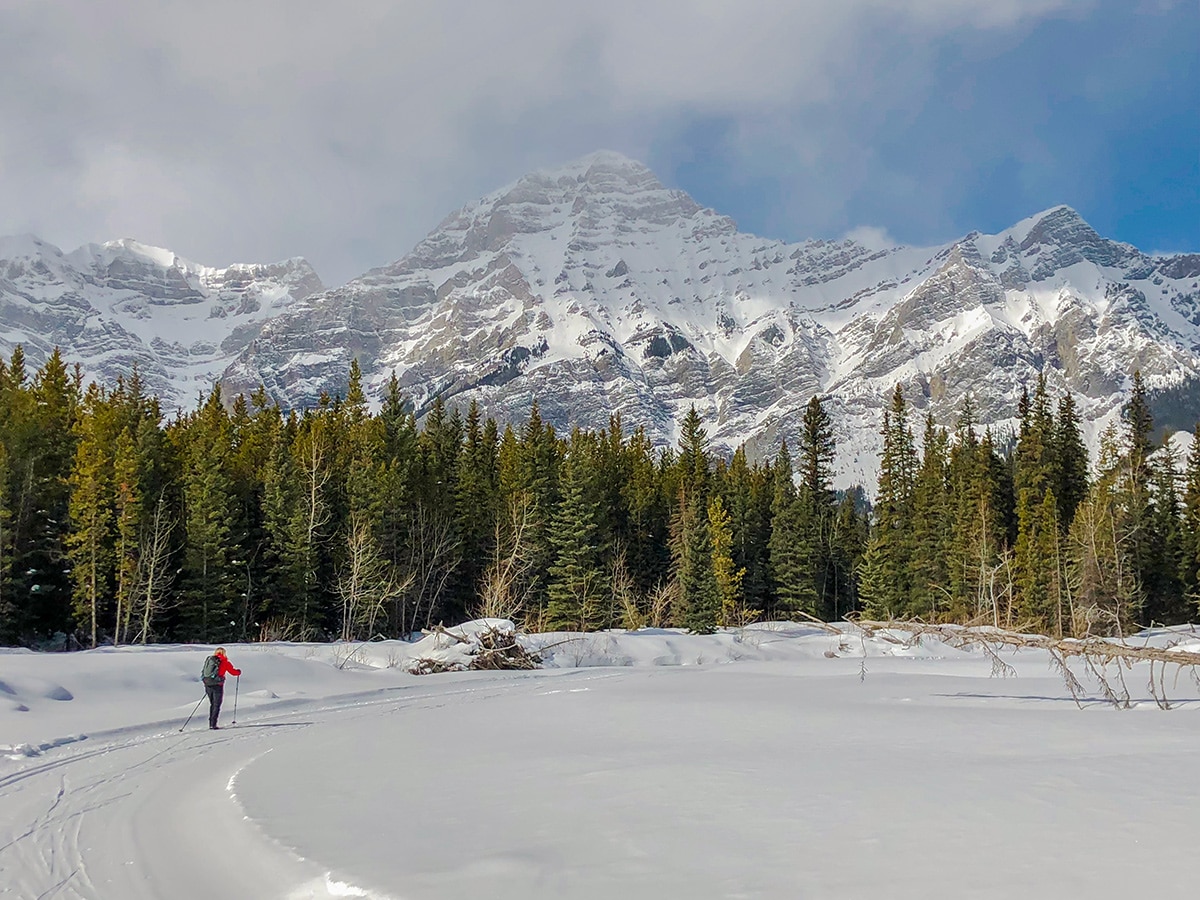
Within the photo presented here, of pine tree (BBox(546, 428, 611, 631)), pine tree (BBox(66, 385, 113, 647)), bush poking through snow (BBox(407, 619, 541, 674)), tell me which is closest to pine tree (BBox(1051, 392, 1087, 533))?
pine tree (BBox(546, 428, 611, 631))

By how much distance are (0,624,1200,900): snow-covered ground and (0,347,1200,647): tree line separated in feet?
67.8

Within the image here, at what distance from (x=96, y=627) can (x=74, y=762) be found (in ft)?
104

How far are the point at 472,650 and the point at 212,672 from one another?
1506 centimetres

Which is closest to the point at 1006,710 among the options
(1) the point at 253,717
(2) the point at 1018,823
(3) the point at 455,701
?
(2) the point at 1018,823

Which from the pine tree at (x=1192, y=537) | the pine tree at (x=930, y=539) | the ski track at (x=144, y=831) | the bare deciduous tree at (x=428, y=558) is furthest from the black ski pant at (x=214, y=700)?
the pine tree at (x=1192, y=537)

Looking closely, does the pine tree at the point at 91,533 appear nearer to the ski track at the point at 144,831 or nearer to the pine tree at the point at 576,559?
the pine tree at the point at 576,559

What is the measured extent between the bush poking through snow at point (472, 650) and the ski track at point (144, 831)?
1561 cm

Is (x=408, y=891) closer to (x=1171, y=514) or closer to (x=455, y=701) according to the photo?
(x=455, y=701)

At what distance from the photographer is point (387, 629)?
50.1 metres

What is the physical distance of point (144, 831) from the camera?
8.64 m

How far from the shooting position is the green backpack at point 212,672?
1692 centimetres

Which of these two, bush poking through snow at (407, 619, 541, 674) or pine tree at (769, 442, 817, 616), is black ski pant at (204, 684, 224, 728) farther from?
pine tree at (769, 442, 817, 616)

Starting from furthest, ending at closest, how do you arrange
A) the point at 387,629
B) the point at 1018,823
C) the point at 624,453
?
the point at 624,453 < the point at 387,629 < the point at 1018,823

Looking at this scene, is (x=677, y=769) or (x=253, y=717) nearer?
(x=677, y=769)
